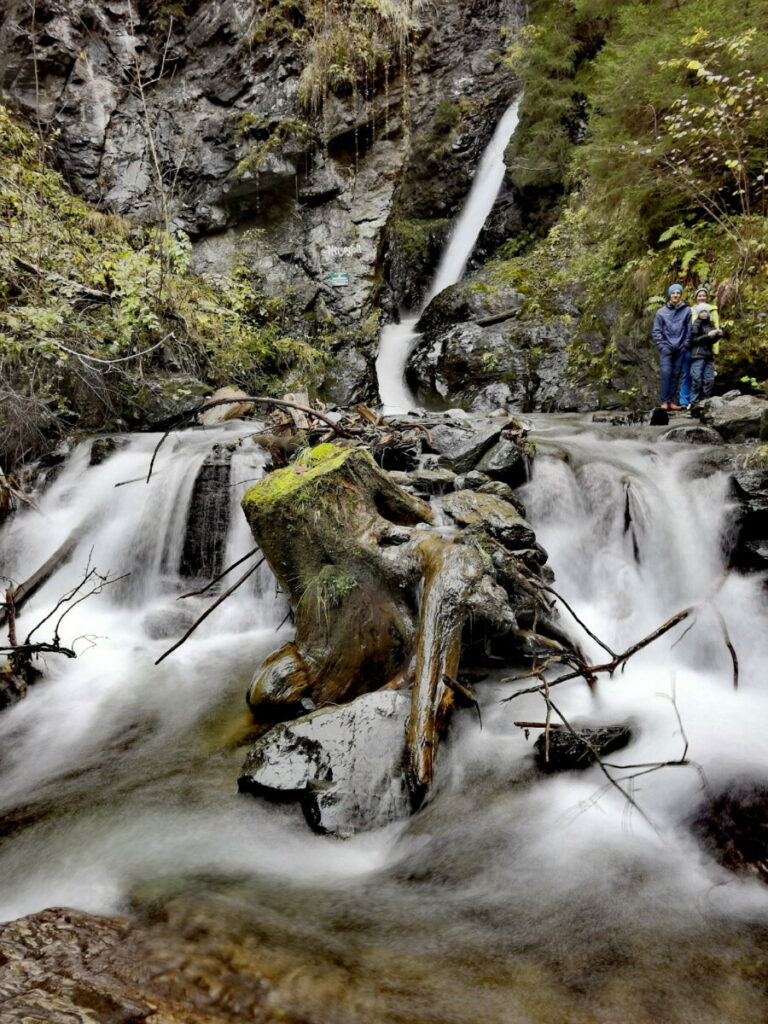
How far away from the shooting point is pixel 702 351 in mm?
7199

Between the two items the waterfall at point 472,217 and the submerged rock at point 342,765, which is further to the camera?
the waterfall at point 472,217

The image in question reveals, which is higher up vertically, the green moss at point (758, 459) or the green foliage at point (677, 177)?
the green foliage at point (677, 177)

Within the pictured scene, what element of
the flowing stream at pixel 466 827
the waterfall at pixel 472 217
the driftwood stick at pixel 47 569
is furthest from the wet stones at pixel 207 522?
the waterfall at pixel 472 217

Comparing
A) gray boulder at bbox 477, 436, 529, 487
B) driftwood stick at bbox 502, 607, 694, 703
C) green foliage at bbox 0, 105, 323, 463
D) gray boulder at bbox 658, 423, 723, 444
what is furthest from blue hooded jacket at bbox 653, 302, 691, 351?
green foliage at bbox 0, 105, 323, 463

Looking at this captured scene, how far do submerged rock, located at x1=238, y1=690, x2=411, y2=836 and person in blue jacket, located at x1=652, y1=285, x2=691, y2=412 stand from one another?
→ 6.62m

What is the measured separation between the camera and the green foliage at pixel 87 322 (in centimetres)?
658

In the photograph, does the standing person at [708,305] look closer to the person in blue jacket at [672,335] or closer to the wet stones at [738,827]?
the person in blue jacket at [672,335]

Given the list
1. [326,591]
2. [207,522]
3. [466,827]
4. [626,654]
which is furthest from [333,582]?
[207,522]

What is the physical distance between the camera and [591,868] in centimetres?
221

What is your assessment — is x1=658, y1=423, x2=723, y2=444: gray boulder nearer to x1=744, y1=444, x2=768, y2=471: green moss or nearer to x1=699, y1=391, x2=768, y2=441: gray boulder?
x1=699, y1=391, x2=768, y2=441: gray boulder

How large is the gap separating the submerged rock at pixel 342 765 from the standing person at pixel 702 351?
6.64m

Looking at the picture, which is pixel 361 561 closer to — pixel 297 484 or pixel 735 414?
pixel 297 484

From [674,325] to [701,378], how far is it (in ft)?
2.75

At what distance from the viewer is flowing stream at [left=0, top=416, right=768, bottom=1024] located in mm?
1688
